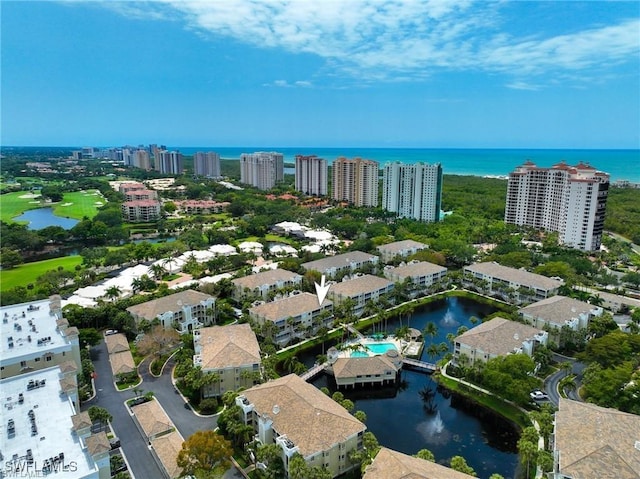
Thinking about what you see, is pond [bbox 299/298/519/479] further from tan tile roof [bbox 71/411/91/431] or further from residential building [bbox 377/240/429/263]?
A: residential building [bbox 377/240/429/263]

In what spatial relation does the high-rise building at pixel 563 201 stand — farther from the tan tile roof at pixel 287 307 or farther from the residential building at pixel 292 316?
the residential building at pixel 292 316

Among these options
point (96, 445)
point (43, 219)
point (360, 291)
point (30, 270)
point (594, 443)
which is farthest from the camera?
point (43, 219)

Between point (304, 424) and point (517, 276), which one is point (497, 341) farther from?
point (517, 276)

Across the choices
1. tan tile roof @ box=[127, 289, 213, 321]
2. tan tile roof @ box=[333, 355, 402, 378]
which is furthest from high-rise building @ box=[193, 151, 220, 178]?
tan tile roof @ box=[333, 355, 402, 378]

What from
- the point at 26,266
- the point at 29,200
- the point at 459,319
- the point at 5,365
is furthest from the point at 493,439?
the point at 29,200

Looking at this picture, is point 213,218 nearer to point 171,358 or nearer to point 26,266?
point 26,266

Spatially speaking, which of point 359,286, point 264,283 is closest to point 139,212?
point 264,283

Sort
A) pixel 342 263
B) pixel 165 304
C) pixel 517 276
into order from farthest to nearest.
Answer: pixel 342 263 → pixel 517 276 → pixel 165 304
